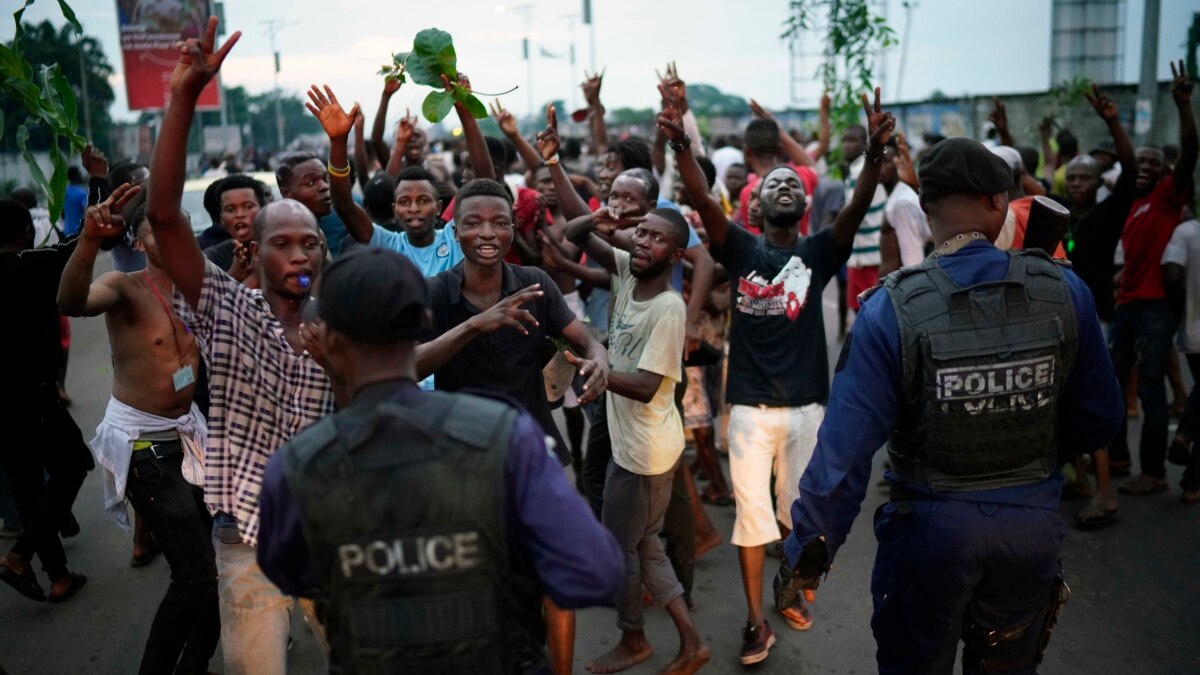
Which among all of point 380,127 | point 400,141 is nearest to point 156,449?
point 400,141

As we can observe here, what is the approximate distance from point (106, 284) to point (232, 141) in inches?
1283

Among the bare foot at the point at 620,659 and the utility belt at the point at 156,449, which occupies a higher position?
the utility belt at the point at 156,449

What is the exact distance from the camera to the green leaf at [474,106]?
4.90m

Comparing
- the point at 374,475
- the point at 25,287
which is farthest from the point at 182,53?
the point at 25,287

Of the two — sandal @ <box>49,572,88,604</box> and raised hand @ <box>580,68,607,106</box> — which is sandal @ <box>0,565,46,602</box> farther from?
raised hand @ <box>580,68,607,106</box>

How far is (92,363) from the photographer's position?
1275 centimetres

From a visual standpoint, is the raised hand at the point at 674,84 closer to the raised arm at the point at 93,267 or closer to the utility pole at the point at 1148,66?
the raised arm at the point at 93,267

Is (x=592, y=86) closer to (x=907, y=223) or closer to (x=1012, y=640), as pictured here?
(x=907, y=223)

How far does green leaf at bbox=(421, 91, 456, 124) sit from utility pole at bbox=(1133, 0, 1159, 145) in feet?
32.4

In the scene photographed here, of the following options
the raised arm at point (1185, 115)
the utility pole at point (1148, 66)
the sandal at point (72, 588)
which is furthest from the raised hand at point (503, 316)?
the utility pole at point (1148, 66)

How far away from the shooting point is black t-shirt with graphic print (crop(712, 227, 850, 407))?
16.6ft

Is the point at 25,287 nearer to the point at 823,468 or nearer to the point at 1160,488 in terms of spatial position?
the point at 823,468

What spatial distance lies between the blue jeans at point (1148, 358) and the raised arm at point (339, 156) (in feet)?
16.3

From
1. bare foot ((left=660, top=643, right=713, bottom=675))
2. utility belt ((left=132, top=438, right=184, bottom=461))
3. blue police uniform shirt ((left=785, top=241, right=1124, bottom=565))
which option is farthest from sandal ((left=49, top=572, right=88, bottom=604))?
blue police uniform shirt ((left=785, top=241, right=1124, bottom=565))
